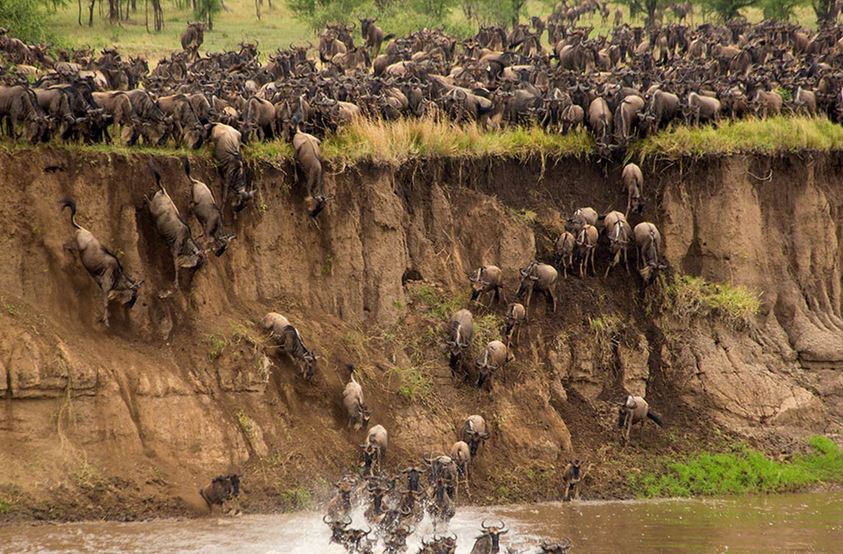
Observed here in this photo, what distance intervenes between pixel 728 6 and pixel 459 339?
29833 millimetres

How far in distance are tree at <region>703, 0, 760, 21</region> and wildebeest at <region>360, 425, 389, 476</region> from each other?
103 feet

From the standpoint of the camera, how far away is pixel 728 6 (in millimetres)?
47219

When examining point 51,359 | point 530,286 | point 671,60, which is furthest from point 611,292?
point 671,60

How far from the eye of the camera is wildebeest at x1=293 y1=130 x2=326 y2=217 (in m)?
20.1

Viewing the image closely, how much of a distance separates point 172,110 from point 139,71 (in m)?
6.51

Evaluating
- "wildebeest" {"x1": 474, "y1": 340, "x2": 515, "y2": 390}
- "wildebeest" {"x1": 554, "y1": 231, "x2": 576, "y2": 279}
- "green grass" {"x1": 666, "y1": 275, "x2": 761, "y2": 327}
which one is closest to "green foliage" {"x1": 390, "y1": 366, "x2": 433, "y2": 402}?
"wildebeest" {"x1": 474, "y1": 340, "x2": 515, "y2": 390}

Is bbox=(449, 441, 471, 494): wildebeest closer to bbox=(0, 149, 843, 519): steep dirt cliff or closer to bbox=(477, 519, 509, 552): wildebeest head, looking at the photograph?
bbox=(0, 149, 843, 519): steep dirt cliff

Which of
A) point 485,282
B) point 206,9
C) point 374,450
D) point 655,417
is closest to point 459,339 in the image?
point 485,282

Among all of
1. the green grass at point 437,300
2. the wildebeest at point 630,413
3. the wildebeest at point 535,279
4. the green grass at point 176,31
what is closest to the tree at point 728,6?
the green grass at point 176,31

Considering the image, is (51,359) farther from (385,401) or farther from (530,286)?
(530,286)

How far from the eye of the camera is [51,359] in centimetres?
1711

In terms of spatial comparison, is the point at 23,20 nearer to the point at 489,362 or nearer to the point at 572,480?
the point at 489,362

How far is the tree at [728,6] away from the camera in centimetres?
4716

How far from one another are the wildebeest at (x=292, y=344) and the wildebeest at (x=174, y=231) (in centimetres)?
121
